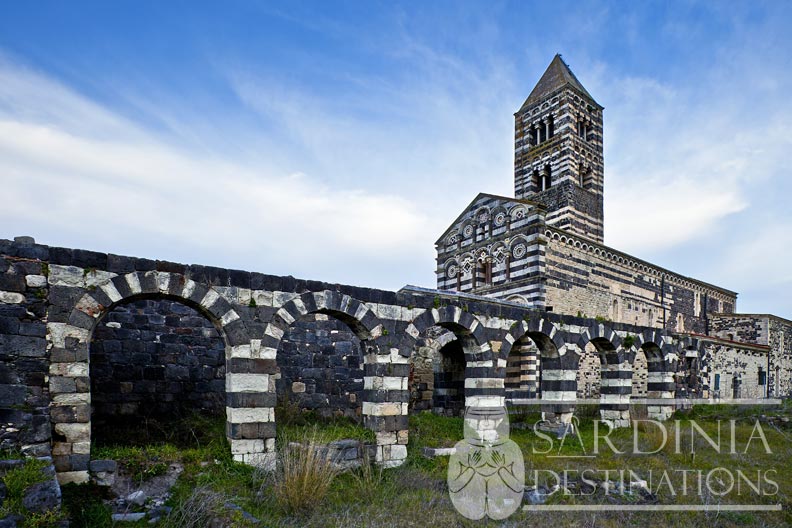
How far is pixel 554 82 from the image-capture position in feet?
85.5

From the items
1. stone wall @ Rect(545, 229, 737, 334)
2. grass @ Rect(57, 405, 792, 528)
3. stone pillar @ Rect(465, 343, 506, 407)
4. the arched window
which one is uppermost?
the arched window

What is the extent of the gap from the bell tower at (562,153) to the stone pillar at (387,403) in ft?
53.4

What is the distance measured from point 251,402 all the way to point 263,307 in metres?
1.58

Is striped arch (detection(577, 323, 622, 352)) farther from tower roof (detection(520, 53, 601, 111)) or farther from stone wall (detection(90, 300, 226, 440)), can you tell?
tower roof (detection(520, 53, 601, 111))

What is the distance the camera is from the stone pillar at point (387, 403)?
9.71m

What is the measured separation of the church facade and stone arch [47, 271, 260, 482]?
1192 centimetres

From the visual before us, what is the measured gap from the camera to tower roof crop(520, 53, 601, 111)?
25672 mm

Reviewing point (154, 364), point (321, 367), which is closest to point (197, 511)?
point (154, 364)

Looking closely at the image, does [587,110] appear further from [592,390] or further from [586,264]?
[592,390]

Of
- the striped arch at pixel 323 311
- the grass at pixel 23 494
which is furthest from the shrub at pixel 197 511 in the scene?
the striped arch at pixel 323 311

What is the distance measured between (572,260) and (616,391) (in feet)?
23.1

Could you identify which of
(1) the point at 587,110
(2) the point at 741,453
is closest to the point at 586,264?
(1) the point at 587,110

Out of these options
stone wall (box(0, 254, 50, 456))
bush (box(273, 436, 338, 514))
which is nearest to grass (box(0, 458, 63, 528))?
stone wall (box(0, 254, 50, 456))

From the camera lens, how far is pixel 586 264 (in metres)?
21.2
